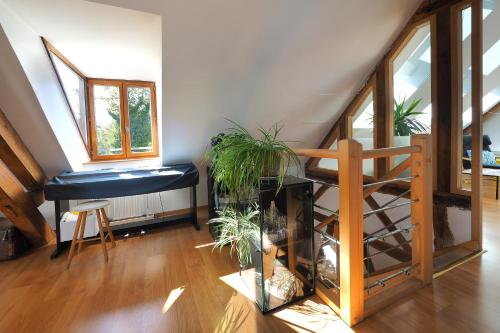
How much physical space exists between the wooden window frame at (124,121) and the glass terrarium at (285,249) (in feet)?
8.01

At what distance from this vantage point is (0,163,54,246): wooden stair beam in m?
2.12

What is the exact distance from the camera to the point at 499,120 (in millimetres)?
4930

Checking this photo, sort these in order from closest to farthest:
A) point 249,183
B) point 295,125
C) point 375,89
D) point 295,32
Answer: point 249,183
point 295,32
point 375,89
point 295,125

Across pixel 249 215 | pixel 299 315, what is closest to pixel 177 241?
pixel 249 215

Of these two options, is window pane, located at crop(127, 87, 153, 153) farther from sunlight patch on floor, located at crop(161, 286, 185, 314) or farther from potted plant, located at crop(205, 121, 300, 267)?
sunlight patch on floor, located at crop(161, 286, 185, 314)

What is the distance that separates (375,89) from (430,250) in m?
2.18

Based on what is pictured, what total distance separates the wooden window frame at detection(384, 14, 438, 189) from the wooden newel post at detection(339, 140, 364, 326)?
5.72 ft

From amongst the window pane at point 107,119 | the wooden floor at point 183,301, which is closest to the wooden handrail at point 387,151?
the wooden floor at point 183,301

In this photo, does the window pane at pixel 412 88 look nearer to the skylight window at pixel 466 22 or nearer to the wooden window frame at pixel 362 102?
the wooden window frame at pixel 362 102

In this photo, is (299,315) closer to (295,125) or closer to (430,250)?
(430,250)

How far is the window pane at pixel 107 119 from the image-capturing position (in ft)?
9.97

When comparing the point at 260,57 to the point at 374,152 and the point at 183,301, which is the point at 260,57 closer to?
→ the point at 374,152

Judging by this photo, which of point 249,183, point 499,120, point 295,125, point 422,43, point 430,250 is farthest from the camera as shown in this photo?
point 499,120

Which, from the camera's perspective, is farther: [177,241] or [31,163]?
[177,241]
